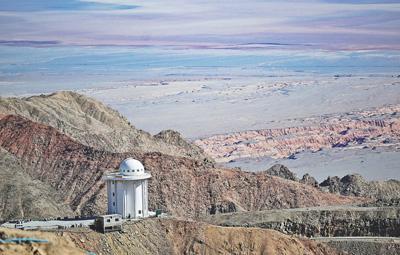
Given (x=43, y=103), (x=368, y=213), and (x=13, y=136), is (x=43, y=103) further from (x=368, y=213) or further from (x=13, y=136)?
(x=368, y=213)

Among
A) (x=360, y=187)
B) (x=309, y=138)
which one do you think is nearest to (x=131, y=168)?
(x=360, y=187)

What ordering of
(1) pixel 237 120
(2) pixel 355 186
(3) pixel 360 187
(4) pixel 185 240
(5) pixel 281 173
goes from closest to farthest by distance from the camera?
(4) pixel 185 240 < (2) pixel 355 186 < (3) pixel 360 187 < (5) pixel 281 173 < (1) pixel 237 120

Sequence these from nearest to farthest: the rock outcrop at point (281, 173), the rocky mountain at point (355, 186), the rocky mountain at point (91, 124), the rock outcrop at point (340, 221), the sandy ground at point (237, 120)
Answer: the rock outcrop at point (340, 221) → the rocky mountain at point (355, 186) → the rocky mountain at point (91, 124) → the rock outcrop at point (281, 173) → the sandy ground at point (237, 120)

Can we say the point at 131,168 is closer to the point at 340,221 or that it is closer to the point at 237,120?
the point at 340,221

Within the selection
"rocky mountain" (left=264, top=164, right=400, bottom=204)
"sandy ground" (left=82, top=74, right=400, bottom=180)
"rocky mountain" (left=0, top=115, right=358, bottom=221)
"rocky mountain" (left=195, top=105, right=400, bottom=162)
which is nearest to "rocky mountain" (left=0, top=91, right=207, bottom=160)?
"rocky mountain" (left=0, top=115, right=358, bottom=221)

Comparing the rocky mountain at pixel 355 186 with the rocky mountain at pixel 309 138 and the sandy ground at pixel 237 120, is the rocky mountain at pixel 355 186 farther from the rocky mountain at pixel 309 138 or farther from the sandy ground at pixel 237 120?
the rocky mountain at pixel 309 138

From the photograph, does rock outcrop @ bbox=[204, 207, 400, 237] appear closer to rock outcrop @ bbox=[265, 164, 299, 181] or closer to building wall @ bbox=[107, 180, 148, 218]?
building wall @ bbox=[107, 180, 148, 218]

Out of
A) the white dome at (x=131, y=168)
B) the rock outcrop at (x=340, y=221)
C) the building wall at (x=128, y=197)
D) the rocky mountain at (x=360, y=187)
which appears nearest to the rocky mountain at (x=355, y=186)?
the rocky mountain at (x=360, y=187)

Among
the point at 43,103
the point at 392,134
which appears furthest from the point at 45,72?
the point at 43,103
